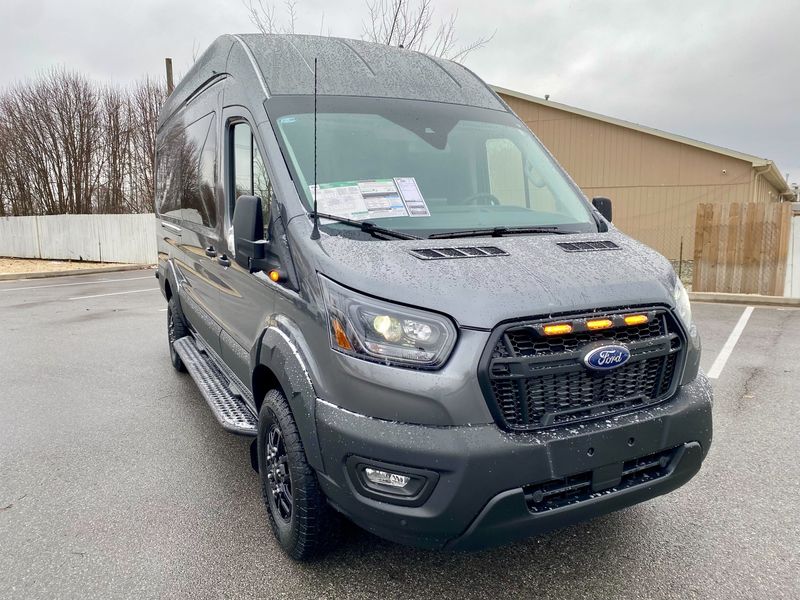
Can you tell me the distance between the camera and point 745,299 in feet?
34.1

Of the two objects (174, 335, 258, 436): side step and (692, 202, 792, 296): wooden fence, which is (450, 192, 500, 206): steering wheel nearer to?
(174, 335, 258, 436): side step

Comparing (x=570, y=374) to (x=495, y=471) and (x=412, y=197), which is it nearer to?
(x=495, y=471)

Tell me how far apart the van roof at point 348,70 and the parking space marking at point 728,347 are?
385cm

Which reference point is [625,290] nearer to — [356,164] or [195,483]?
[356,164]

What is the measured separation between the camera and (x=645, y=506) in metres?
3.22

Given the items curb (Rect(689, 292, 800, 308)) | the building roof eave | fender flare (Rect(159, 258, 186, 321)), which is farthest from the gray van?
the building roof eave

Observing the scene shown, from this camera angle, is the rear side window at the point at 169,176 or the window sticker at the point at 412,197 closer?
the window sticker at the point at 412,197

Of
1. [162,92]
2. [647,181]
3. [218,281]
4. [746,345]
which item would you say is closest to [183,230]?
[218,281]

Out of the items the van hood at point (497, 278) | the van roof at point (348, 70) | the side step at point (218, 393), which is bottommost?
the side step at point (218, 393)

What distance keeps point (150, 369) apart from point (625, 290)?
17.5ft

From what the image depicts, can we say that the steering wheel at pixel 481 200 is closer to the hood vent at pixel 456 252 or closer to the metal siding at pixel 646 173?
the hood vent at pixel 456 252

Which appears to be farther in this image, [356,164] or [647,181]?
[647,181]

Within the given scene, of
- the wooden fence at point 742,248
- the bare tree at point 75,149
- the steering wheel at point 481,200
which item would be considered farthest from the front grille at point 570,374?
the bare tree at point 75,149

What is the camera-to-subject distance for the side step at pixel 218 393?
3.24 m
